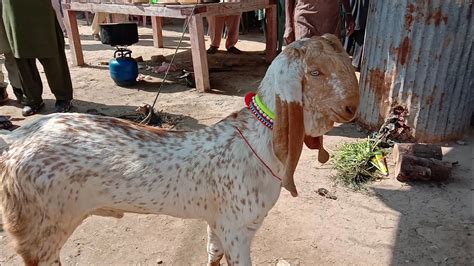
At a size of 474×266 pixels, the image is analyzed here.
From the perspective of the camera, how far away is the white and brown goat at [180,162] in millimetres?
1682

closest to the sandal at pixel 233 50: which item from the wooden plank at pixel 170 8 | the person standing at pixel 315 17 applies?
the wooden plank at pixel 170 8

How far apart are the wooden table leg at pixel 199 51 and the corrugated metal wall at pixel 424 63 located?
8.32 ft

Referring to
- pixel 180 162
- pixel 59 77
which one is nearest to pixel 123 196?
pixel 180 162

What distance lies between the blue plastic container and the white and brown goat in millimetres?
4696

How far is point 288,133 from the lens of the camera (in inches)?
67.3

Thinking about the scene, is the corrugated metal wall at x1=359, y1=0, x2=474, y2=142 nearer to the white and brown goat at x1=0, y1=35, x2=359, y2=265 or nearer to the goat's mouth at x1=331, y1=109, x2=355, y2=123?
the white and brown goat at x1=0, y1=35, x2=359, y2=265

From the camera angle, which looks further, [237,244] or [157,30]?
[157,30]

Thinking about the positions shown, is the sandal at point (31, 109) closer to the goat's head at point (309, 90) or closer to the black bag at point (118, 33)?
the black bag at point (118, 33)

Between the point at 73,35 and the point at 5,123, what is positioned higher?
the point at 73,35

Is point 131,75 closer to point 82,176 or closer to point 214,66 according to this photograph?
point 214,66

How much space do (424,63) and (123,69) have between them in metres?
4.40

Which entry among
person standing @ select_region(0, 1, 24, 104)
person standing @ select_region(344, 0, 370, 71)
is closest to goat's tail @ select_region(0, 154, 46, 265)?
person standing @ select_region(0, 1, 24, 104)

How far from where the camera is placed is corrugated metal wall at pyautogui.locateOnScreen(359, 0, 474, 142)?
385cm

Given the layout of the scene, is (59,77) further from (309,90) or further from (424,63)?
(309,90)
